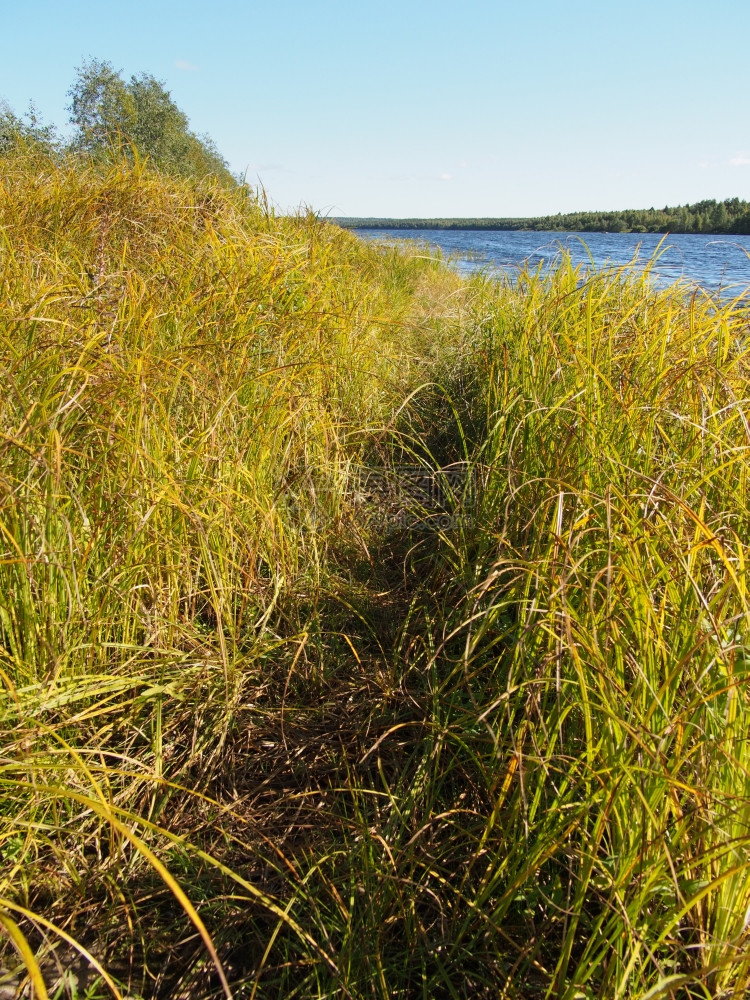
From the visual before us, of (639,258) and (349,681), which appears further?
(639,258)

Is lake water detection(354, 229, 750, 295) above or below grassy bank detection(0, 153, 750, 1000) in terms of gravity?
above

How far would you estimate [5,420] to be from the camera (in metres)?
1.31

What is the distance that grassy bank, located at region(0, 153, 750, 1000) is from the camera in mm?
873

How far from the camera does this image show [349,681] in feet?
5.03

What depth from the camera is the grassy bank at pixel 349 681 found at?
0.87 m

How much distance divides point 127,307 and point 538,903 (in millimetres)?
1704

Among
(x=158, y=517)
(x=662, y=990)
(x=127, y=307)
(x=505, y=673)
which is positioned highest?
(x=127, y=307)

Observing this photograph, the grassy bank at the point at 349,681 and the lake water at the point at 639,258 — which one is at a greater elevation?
the lake water at the point at 639,258

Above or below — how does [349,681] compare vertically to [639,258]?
below

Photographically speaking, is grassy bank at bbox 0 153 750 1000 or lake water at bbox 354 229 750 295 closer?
grassy bank at bbox 0 153 750 1000

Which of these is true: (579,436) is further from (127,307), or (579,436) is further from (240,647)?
(127,307)

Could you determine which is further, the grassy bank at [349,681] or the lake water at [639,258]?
the lake water at [639,258]

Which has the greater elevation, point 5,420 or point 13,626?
point 5,420

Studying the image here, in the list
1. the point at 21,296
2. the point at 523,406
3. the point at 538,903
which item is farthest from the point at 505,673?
the point at 21,296
